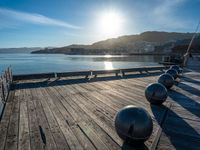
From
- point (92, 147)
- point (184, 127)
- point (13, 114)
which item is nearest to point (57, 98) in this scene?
point (13, 114)

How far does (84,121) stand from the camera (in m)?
5.02

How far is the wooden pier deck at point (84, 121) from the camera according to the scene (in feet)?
12.7

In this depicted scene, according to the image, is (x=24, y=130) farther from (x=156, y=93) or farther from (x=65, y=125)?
(x=156, y=93)

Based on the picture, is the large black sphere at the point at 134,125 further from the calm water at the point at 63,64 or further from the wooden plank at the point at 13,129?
the calm water at the point at 63,64

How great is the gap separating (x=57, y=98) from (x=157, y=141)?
4771mm

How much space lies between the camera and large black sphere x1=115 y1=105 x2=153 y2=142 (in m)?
3.55

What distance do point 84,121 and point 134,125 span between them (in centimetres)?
193

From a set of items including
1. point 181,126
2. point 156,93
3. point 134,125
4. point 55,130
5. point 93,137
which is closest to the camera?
point 134,125

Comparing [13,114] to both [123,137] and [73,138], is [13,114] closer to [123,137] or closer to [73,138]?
[73,138]

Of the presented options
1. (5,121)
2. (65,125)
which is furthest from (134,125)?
(5,121)

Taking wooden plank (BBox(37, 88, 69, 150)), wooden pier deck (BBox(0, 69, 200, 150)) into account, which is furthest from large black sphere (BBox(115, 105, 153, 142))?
wooden plank (BBox(37, 88, 69, 150))

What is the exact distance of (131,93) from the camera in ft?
27.0

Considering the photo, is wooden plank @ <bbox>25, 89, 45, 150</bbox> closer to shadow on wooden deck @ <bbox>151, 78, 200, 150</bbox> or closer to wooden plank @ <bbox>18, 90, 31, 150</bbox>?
wooden plank @ <bbox>18, 90, 31, 150</bbox>

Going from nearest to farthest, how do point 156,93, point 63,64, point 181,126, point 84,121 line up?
1. point 181,126
2. point 84,121
3. point 156,93
4. point 63,64
